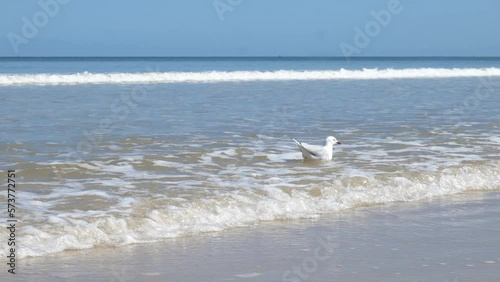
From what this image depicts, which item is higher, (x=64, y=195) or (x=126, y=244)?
(x=64, y=195)

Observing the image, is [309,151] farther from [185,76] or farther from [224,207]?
[185,76]

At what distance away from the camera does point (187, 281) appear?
16.7 ft

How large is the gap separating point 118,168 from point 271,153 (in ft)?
8.09

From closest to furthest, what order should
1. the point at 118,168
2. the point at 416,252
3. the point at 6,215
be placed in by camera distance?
1. the point at 416,252
2. the point at 6,215
3. the point at 118,168

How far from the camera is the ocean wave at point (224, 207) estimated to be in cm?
612

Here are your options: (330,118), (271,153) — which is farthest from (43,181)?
(330,118)

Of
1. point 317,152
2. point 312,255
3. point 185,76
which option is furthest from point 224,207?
point 185,76

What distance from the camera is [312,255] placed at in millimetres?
5777

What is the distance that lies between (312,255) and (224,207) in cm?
163

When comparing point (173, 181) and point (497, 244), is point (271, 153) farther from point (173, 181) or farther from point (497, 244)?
point (497, 244)
